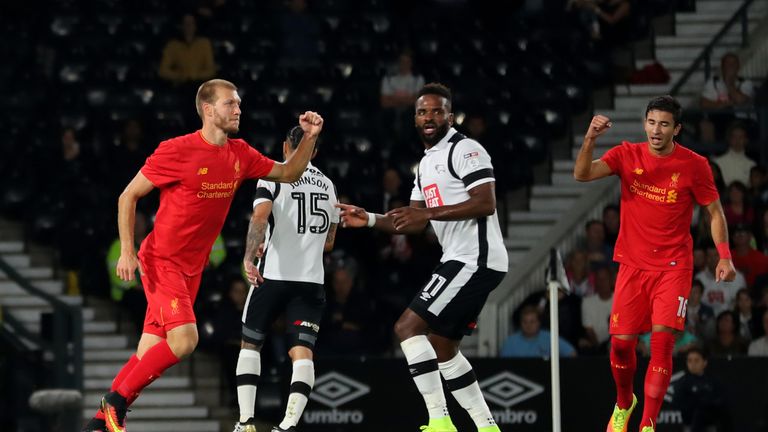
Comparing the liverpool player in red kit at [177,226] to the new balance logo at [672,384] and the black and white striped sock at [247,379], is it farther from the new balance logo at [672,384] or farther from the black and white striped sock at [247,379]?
the new balance logo at [672,384]

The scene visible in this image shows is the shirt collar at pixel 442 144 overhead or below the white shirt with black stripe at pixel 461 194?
overhead

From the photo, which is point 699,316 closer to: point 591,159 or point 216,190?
point 591,159

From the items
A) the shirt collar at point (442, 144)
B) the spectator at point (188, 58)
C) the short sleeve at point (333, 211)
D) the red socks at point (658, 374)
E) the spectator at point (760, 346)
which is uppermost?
the spectator at point (188, 58)

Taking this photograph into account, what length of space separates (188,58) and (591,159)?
9132mm

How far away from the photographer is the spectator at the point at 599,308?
46.8 feet

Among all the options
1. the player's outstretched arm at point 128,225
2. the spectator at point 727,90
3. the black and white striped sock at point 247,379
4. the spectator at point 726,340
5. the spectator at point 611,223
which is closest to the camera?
the player's outstretched arm at point 128,225

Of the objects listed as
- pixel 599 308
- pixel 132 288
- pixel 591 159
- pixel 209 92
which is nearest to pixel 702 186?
pixel 591 159

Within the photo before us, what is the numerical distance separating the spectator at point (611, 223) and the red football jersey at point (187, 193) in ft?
21.7

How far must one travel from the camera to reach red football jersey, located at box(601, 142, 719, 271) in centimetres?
983

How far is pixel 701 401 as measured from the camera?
12.8 m

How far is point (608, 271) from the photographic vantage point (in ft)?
47.4

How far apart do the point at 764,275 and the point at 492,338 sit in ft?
8.83

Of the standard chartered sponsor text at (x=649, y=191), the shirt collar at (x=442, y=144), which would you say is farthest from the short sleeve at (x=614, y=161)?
the shirt collar at (x=442, y=144)

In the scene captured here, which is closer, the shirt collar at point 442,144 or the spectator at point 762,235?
the shirt collar at point 442,144
